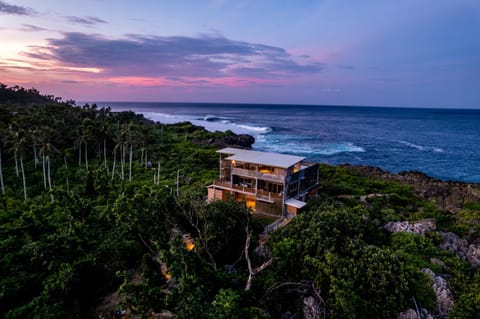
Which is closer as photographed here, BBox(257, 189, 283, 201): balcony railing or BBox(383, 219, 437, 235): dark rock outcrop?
BBox(383, 219, 437, 235): dark rock outcrop

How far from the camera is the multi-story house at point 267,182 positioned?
2808cm

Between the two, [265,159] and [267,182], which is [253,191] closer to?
[267,182]

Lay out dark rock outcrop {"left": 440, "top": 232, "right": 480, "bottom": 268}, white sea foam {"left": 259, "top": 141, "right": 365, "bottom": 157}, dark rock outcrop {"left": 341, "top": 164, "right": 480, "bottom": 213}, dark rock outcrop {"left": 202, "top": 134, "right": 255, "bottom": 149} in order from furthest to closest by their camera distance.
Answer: white sea foam {"left": 259, "top": 141, "right": 365, "bottom": 157} < dark rock outcrop {"left": 202, "top": 134, "right": 255, "bottom": 149} < dark rock outcrop {"left": 341, "top": 164, "right": 480, "bottom": 213} < dark rock outcrop {"left": 440, "top": 232, "right": 480, "bottom": 268}

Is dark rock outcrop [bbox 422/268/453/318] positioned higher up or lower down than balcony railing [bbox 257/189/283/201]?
lower down

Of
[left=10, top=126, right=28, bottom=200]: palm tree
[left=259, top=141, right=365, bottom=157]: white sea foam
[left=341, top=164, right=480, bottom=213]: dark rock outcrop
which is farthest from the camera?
[left=259, top=141, right=365, bottom=157]: white sea foam

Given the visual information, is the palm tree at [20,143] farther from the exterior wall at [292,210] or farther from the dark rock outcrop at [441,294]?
the dark rock outcrop at [441,294]

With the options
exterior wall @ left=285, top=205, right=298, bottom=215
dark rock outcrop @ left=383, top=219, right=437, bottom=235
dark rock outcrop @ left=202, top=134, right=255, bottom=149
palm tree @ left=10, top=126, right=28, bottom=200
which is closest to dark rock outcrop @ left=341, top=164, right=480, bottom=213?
dark rock outcrop @ left=383, top=219, right=437, bottom=235

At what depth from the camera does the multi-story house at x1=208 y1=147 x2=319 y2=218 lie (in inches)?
1105

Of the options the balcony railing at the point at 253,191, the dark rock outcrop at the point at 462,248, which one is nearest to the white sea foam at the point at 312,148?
the balcony railing at the point at 253,191

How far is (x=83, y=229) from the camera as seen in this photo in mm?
21875

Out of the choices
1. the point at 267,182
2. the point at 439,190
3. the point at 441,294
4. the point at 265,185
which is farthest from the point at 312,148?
the point at 441,294

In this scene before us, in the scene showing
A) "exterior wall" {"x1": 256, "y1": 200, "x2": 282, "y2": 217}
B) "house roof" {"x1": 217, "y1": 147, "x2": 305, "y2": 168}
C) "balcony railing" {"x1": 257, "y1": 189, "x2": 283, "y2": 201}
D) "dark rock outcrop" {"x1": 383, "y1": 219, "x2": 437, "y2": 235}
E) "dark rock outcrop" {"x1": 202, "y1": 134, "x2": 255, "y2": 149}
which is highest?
"house roof" {"x1": 217, "y1": 147, "x2": 305, "y2": 168}

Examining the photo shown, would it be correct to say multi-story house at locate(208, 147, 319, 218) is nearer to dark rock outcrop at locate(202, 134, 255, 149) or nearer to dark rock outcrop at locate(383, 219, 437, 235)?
dark rock outcrop at locate(383, 219, 437, 235)

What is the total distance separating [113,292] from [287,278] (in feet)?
39.3
